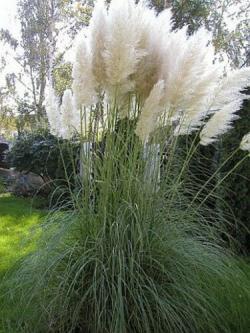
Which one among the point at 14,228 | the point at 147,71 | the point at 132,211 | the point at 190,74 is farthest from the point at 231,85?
the point at 14,228

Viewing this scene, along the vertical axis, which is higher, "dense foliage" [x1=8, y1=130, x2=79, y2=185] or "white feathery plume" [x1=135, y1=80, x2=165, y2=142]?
"white feathery plume" [x1=135, y1=80, x2=165, y2=142]

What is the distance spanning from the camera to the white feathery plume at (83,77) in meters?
2.16

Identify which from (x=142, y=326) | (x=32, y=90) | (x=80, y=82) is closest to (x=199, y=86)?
(x=80, y=82)

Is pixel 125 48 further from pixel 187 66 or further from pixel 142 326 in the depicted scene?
pixel 142 326

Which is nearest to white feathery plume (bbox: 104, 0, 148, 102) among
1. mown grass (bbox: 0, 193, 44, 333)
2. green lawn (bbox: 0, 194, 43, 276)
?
mown grass (bbox: 0, 193, 44, 333)

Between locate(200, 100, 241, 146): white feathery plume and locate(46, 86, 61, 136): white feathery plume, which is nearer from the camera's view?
locate(200, 100, 241, 146): white feathery plume

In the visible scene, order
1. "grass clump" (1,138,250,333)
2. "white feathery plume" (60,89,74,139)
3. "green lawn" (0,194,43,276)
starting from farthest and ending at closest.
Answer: "green lawn" (0,194,43,276) < "white feathery plume" (60,89,74,139) < "grass clump" (1,138,250,333)

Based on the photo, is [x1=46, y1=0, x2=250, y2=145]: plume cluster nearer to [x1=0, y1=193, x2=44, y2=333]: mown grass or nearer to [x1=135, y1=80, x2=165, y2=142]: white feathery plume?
[x1=135, y1=80, x2=165, y2=142]: white feathery plume

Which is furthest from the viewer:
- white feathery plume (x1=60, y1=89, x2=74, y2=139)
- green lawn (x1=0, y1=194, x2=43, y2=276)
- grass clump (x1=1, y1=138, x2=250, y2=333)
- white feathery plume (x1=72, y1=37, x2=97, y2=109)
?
green lawn (x1=0, y1=194, x2=43, y2=276)

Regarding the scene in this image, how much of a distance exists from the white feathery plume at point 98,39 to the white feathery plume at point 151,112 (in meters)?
0.28

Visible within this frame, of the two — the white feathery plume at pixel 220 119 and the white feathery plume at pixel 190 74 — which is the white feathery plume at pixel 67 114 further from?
the white feathery plume at pixel 220 119

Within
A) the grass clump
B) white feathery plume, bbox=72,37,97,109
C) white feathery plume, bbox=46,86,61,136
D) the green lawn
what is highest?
white feathery plume, bbox=72,37,97,109

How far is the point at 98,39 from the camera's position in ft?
7.09

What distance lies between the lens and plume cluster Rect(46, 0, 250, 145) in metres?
2.09
